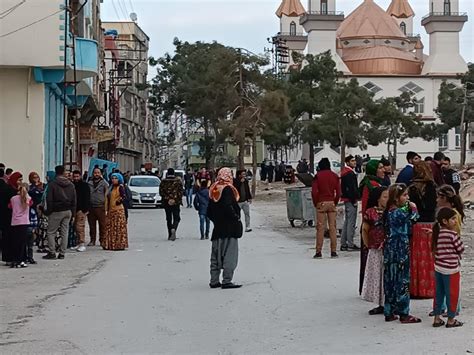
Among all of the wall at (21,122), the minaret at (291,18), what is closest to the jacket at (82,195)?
the wall at (21,122)

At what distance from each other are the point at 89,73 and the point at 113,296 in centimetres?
1807

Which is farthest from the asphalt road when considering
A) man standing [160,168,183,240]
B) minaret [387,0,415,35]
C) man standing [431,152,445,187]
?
minaret [387,0,415,35]

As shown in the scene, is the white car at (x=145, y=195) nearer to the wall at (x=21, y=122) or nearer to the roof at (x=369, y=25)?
the wall at (x=21, y=122)

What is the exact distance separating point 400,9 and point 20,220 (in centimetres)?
11407

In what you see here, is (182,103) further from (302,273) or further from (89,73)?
(302,273)

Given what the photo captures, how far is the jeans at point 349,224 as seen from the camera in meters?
17.7

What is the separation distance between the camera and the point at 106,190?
65.0ft

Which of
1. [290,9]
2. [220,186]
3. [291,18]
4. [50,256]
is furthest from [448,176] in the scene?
[290,9]

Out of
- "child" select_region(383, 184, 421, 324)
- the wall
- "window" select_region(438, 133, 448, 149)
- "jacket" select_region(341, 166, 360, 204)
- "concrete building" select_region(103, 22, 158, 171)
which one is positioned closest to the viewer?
"child" select_region(383, 184, 421, 324)

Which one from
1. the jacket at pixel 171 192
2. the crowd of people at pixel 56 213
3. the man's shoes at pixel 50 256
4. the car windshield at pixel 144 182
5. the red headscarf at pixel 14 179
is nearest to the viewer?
the crowd of people at pixel 56 213

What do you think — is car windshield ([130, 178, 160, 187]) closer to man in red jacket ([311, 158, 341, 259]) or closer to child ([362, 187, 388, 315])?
man in red jacket ([311, 158, 341, 259])

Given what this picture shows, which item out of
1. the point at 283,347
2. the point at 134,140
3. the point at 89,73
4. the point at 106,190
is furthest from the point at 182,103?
the point at 283,347

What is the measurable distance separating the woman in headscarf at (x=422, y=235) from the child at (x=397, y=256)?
0.87 m

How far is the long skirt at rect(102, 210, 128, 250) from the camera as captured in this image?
63.2 ft
